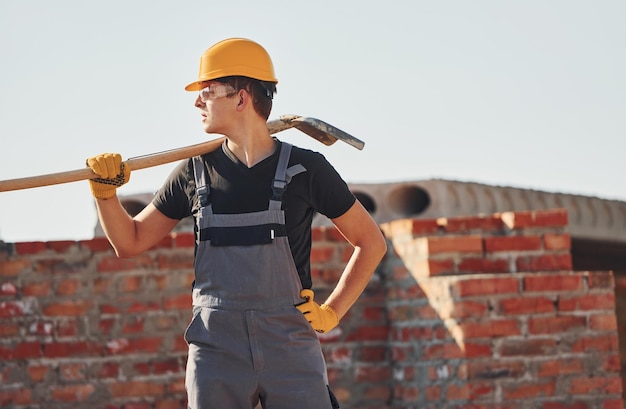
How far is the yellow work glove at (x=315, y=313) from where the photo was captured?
3316mm

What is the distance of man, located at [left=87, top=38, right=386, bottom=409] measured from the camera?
3.21 m

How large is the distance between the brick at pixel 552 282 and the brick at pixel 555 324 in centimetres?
13

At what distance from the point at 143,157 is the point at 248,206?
1.71 ft

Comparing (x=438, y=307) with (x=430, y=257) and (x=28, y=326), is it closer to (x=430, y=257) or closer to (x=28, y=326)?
(x=430, y=257)

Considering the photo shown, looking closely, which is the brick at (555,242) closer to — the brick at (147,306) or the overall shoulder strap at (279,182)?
the brick at (147,306)

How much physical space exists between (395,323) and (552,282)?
0.85 metres

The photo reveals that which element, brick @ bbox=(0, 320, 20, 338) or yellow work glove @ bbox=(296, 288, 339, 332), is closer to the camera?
yellow work glove @ bbox=(296, 288, 339, 332)

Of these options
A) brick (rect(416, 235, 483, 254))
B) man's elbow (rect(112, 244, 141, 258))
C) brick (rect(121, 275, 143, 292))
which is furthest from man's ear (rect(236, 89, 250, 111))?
brick (rect(121, 275, 143, 292))

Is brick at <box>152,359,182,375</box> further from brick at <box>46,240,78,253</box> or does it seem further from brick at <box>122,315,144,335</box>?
brick at <box>46,240,78,253</box>

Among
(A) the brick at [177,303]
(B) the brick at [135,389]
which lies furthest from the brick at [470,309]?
(B) the brick at [135,389]

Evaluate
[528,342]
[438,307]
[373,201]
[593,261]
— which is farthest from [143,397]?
[593,261]

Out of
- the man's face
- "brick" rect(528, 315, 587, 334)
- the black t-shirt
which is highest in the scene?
the man's face

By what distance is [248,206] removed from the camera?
10.7 ft

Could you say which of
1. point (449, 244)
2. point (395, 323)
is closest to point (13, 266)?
point (395, 323)
